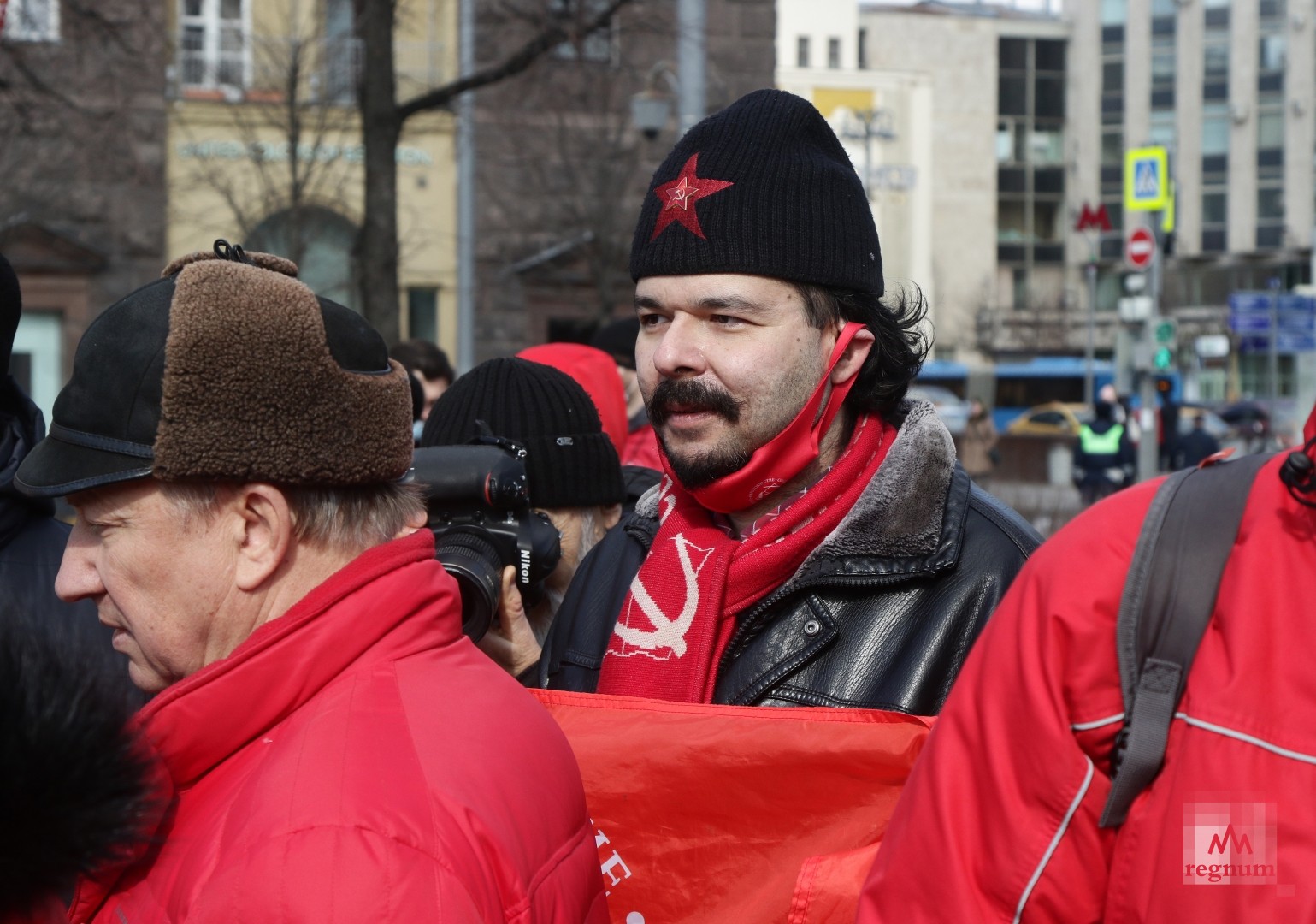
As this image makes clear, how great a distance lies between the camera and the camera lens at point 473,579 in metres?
2.36

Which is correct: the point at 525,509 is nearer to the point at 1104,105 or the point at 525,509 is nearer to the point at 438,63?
the point at 438,63

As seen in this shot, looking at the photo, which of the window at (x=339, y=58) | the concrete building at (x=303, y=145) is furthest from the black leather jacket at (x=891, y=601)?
the window at (x=339, y=58)

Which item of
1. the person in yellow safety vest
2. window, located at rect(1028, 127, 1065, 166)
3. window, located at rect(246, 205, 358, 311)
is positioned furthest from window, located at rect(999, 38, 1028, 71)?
window, located at rect(246, 205, 358, 311)

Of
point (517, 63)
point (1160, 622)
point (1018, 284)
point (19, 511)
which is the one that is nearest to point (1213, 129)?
point (1018, 284)

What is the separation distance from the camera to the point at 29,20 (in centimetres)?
1324

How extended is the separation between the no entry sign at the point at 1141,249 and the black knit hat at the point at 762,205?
15443mm

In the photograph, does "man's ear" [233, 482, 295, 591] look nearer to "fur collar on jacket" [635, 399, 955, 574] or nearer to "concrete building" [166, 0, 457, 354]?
"fur collar on jacket" [635, 399, 955, 574]

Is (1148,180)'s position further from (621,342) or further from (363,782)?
(363,782)

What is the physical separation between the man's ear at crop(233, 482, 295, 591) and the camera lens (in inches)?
24.4

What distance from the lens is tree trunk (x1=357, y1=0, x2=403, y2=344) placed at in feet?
35.1

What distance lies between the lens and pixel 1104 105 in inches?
2817

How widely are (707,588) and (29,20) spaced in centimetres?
1268

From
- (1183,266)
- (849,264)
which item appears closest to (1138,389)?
(849,264)

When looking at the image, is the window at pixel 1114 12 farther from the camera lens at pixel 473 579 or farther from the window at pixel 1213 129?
the camera lens at pixel 473 579
